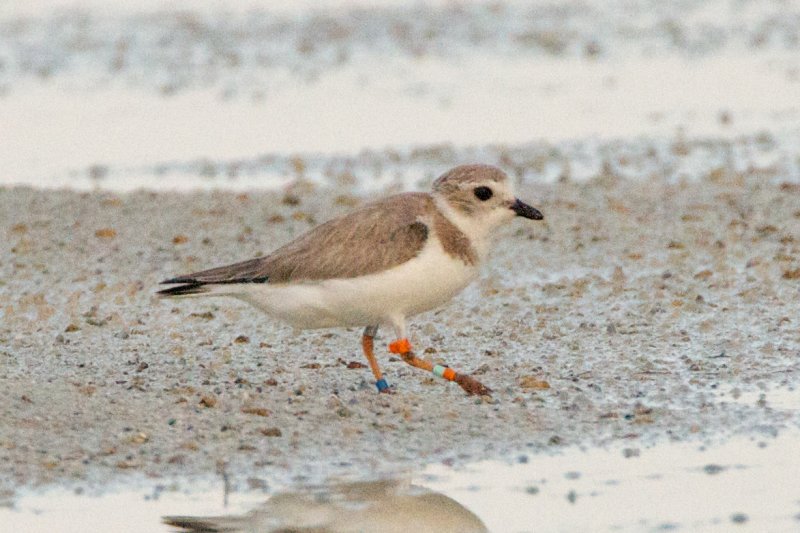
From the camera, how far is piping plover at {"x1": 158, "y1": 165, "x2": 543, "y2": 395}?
25.2 feet

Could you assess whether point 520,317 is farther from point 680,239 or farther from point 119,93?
point 119,93

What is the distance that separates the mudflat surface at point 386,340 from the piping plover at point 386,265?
41 centimetres

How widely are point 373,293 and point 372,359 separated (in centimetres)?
48

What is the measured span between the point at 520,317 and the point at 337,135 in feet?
23.2

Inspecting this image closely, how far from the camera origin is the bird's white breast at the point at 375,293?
764cm

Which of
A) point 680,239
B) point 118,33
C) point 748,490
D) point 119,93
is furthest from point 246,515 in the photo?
point 118,33

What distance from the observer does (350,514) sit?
6.03 meters

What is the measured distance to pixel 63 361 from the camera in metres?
8.59

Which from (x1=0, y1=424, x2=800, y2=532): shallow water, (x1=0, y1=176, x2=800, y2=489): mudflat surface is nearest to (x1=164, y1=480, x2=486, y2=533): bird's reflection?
(x1=0, y1=424, x2=800, y2=532): shallow water

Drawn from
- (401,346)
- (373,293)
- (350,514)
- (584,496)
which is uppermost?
(373,293)

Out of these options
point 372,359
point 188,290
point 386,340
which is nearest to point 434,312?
point 386,340

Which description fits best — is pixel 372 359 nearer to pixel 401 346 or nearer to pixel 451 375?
pixel 401 346

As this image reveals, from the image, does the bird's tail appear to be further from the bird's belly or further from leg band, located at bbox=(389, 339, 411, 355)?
leg band, located at bbox=(389, 339, 411, 355)

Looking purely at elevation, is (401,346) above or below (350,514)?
above
